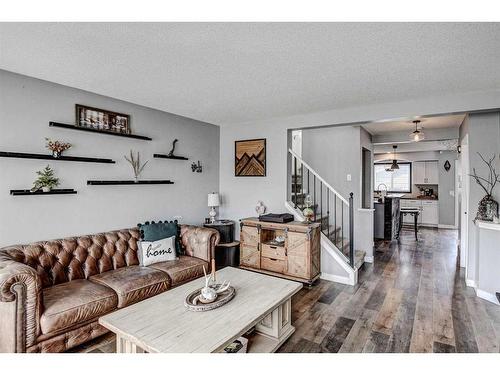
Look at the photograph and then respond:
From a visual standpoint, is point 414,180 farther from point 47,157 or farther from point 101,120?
point 47,157

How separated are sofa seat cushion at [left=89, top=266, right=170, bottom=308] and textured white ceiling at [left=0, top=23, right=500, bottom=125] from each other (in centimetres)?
199

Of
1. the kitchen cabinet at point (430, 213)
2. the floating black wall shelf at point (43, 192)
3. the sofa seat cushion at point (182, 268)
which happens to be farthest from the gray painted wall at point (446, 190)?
the floating black wall shelf at point (43, 192)

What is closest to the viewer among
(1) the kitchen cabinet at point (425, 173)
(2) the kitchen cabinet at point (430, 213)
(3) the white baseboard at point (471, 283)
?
(3) the white baseboard at point (471, 283)

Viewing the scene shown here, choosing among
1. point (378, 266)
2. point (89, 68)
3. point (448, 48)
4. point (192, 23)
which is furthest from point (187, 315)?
point (378, 266)

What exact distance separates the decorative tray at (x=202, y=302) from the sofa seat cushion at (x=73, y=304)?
82 cm

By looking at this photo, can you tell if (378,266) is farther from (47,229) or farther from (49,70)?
(49,70)

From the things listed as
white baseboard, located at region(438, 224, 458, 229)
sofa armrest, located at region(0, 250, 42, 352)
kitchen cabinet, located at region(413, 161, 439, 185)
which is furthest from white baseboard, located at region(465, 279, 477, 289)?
kitchen cabinet, located at region(413, 161, 439, 185)

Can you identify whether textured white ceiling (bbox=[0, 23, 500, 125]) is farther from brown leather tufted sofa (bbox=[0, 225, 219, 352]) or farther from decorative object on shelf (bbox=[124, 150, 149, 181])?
brown leather tufted sofa (bbox=[0, 225, 219, 352])

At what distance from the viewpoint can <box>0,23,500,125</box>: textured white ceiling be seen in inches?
72.8

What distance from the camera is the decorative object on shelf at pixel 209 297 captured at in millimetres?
2016

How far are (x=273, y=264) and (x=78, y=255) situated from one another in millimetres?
2400

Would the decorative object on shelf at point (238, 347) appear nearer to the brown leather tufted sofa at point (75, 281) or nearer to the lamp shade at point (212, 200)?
the brown leather tufted sofa at point (75, 281)

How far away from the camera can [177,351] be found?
1.54m

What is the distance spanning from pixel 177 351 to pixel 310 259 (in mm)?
2421
